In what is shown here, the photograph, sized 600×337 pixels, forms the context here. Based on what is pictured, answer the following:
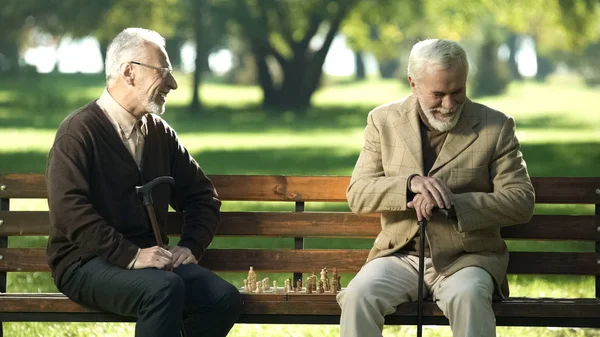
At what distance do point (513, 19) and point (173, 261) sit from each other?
30.4 m

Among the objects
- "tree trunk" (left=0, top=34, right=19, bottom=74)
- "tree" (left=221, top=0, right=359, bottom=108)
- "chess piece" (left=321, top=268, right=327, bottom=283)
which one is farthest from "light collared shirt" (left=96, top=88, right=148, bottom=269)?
"tree trunk" (left=0, top=34, right=19, bottom=74)

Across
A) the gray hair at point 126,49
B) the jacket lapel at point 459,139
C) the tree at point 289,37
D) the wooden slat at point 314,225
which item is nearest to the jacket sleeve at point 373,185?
the jacket lapel at point 459,139

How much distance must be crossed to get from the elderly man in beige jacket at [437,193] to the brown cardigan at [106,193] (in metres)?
0.74

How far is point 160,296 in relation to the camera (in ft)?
15.8

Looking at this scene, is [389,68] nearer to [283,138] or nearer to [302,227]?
[283,138]

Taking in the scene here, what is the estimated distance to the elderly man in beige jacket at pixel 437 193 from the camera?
4984mm

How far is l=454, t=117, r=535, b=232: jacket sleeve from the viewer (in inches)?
200

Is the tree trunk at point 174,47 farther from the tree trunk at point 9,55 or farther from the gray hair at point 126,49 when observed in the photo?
the gray hair at point 126,49

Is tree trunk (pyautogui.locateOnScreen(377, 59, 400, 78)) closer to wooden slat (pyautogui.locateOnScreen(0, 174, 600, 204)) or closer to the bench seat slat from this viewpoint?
wooden slat (pyautogui.locateOnScreen(0, 174, 600, 204))

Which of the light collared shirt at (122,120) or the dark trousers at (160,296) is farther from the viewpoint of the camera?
the light collared shirt at (122,120)

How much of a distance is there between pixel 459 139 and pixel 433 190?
1.09ft

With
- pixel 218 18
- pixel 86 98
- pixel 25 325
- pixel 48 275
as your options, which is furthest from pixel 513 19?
pixel 25 325

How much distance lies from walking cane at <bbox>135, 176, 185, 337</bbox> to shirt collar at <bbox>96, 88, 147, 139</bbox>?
0.30 metres

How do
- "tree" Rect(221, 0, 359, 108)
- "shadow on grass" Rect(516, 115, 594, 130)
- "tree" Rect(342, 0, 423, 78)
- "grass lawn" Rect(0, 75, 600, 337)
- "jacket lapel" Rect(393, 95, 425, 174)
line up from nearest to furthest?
"jacket lapel" Rect(393, 95, 425, 174)
"grass lawn" Rect(0, 75, 600, 337)
"shadow on grass" Rect(516, 115, 594, 130)
"tree" Rect(342, 0, 423, 78)
"tree" Rect(221, 0, 359, 108)
